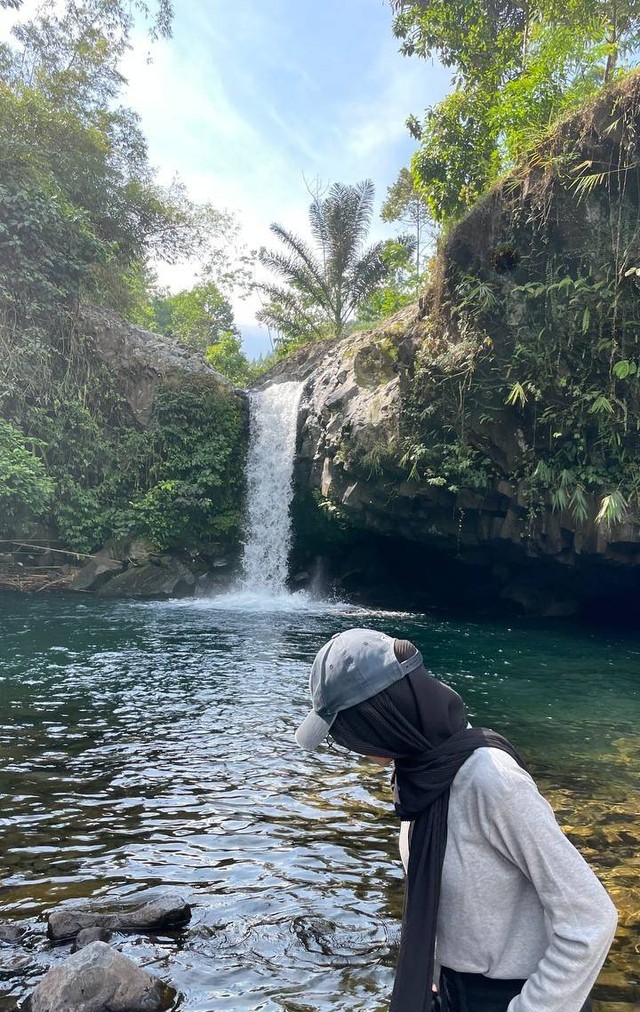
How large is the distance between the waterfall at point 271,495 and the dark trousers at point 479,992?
1909 cm

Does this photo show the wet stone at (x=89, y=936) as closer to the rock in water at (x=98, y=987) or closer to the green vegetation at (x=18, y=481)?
the rock in water at (x=98, y=987)

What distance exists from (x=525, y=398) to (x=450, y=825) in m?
13.2

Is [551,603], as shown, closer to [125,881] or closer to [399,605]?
[399,605]

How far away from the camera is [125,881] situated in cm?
433

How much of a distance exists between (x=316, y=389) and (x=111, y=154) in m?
12.4

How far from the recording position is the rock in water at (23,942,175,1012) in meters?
3.03

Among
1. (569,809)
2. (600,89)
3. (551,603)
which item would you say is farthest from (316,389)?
(569,809)

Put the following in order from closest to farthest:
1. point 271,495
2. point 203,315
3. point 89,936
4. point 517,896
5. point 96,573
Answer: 1. point 517,896
2. point 89,936
3. point 96,573
4. point 271,495
5. point 203,315

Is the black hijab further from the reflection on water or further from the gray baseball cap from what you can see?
the reflection on water

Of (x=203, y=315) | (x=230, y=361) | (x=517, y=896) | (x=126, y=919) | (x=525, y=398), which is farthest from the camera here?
(x=203, y=315)

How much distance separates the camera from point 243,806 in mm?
5566

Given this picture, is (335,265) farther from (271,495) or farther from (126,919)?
(126,919)

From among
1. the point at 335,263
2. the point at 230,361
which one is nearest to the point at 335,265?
the point at 335,263

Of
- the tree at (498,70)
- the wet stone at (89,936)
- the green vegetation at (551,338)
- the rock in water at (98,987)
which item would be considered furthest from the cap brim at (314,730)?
the tree at (498,70)
